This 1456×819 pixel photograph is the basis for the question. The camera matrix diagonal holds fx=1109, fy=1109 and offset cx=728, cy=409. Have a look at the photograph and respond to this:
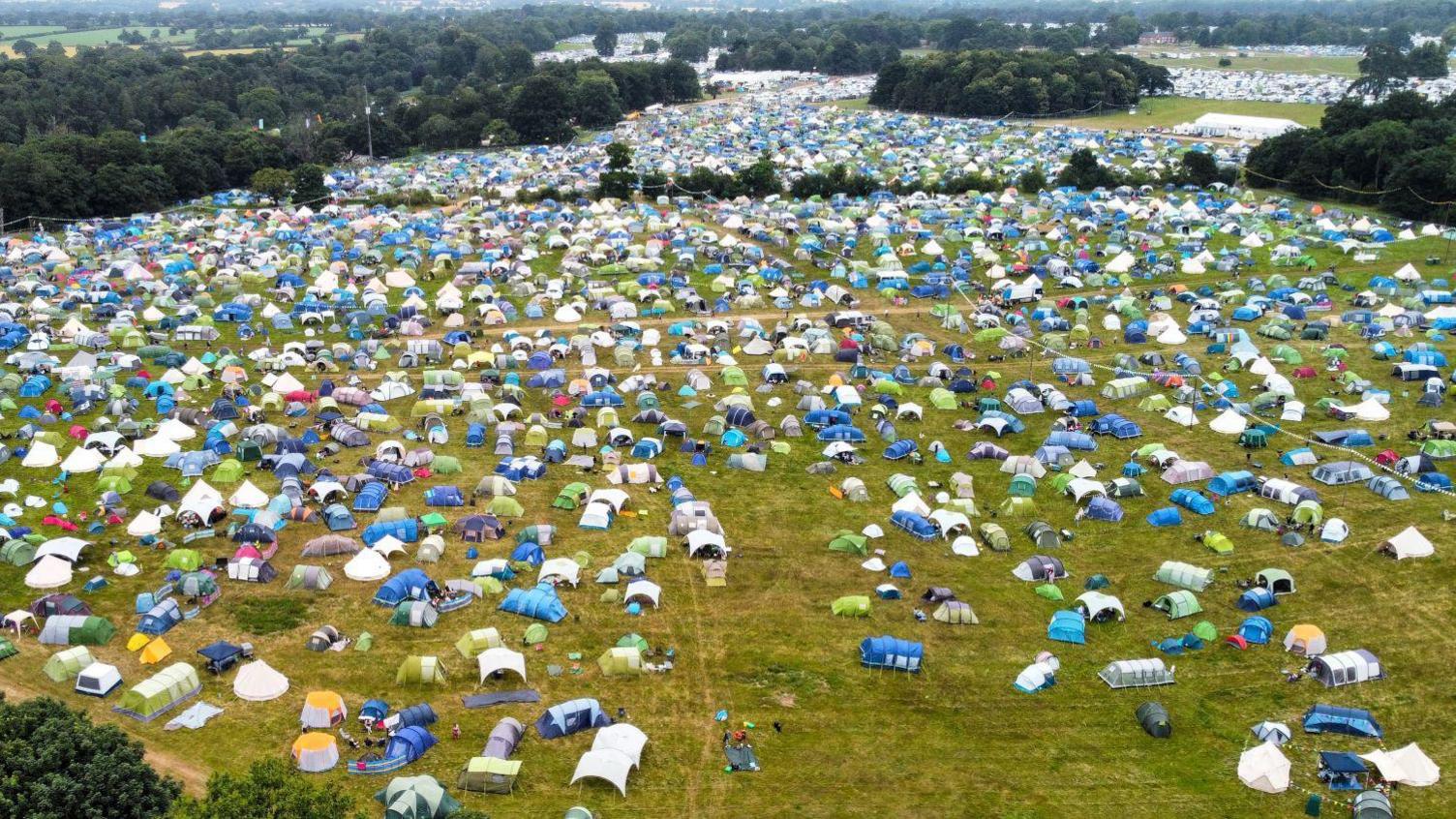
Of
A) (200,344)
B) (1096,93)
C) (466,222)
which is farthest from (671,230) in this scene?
(1096,93)

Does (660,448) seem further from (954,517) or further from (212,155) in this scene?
(212,155)

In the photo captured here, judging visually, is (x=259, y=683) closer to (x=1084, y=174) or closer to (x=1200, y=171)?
(x=1084, y=174)

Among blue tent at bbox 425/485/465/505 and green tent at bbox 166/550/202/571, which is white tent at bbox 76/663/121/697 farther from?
blue tent at bbox 425/485/465/505

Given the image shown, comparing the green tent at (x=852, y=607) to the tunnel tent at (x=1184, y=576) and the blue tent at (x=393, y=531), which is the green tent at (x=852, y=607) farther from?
the blue tent at (x=393, y=531)

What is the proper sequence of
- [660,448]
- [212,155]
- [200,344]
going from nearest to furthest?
[660,448] → [200,344] → [212,155]

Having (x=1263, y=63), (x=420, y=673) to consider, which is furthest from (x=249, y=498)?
(x=1263, y=63)
